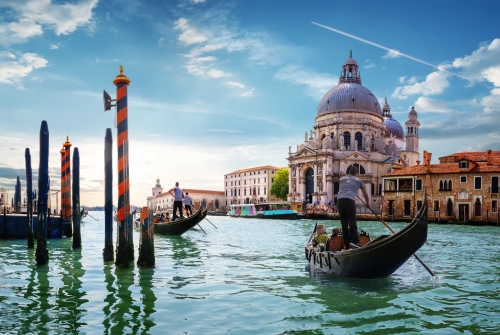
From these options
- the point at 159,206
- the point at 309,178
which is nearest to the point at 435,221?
the point at 309,178

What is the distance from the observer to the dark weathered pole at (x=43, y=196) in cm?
875

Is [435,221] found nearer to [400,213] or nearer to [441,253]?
[400,213]

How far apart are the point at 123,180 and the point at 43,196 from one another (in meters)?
2.03

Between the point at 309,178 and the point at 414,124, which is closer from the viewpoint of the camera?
the point at 309,178

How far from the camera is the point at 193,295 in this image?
6.25m

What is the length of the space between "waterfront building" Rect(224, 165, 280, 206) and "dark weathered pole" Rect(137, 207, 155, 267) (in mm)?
59323

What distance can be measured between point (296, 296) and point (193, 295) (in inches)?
51.3

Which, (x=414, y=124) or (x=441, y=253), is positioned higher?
(x=414, y=124)

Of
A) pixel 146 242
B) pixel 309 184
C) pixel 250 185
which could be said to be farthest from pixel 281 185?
pixel 146 242

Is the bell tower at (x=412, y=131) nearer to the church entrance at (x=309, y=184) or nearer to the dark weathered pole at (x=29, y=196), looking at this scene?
the church entrance at (x=309, y=184)

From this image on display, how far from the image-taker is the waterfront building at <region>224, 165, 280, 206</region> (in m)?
72.7

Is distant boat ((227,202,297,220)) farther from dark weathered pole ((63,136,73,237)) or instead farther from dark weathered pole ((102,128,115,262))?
dark weathered pole ((102,128,115,262))

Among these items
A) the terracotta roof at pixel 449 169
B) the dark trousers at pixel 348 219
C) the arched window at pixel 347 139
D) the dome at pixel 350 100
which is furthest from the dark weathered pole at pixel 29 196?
the dome at pixel 350 100

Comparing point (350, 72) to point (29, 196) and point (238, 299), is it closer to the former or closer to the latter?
point (29, 196)
